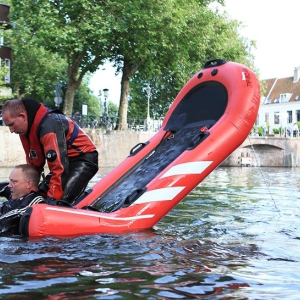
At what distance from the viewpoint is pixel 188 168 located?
7.00 metres

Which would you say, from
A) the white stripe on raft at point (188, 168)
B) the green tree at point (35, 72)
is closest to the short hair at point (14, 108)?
the white stripe on raft at point (188, 168)

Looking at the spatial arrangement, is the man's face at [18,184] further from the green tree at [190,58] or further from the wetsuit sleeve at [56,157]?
the green tree at [190,58]

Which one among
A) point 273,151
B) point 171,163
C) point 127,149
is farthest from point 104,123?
point 171,163

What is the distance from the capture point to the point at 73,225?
6016mm

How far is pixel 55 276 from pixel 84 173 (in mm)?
2322

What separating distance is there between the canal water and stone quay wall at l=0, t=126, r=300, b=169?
613 inches

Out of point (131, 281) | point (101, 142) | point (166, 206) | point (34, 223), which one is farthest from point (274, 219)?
point (101, 142)

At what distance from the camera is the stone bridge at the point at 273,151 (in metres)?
46.3

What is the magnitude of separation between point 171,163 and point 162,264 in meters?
2.23

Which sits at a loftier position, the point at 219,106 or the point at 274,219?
the point at 219,106

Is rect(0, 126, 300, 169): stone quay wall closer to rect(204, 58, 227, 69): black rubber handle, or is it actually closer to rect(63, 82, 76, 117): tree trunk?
rect(63, 82, 76, 117): tree trunk

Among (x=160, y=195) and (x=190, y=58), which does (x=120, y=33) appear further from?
(x=160, y=195)

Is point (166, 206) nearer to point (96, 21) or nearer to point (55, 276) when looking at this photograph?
point (55, 276)

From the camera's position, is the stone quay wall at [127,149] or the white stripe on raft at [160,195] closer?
the white stripe on raft at [160,195]
